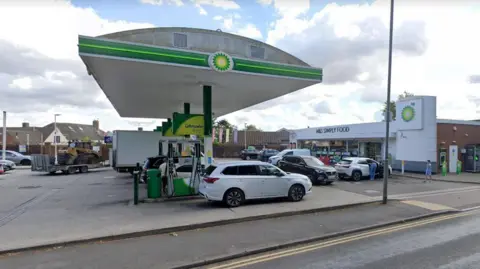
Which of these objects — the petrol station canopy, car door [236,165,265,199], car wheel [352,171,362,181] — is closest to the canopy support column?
the petrol station canopy

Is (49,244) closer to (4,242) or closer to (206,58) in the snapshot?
(4,242)

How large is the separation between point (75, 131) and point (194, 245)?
74.4 m

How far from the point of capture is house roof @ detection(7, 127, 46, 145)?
63062 millimetres

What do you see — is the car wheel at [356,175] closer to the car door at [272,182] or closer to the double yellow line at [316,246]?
the car door at [272,182]

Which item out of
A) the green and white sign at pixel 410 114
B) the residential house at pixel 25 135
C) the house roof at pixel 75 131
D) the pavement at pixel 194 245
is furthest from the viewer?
the house roof at pixel 75 131

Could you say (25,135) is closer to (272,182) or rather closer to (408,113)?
(408,113)

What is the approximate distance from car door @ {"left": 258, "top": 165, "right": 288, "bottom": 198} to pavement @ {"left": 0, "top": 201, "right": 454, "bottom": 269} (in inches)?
82.2

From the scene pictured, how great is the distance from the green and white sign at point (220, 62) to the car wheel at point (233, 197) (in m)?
4.32

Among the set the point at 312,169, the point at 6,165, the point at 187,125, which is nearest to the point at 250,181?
the point at 187,125

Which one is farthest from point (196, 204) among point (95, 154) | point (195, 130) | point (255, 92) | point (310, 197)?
point (95, 154)

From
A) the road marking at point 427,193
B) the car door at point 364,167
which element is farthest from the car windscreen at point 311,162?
the road marking at point 427,193

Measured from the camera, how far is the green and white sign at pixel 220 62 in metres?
11.7

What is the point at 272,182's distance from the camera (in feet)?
39.7

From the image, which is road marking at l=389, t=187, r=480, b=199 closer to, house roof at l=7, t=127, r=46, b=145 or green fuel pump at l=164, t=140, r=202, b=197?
green fuel pump at l=164, t=140, r=202, b=197
